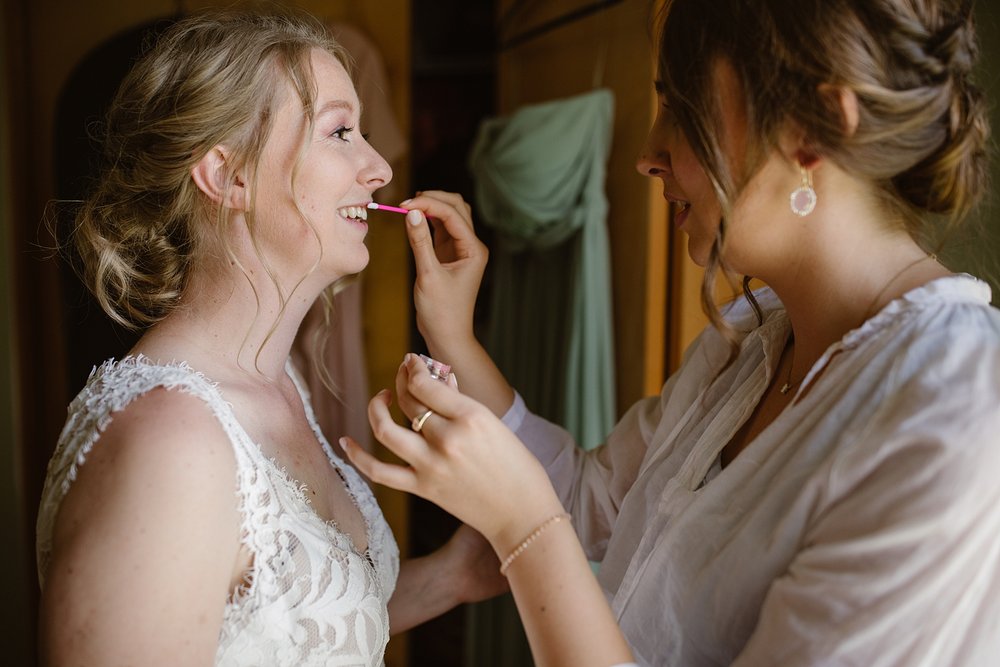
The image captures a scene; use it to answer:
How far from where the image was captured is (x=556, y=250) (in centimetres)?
208

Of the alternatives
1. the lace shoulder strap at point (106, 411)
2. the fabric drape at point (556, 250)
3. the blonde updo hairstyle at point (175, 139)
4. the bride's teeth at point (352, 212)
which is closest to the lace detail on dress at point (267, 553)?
the lace shoulder strap at point (106, 411)

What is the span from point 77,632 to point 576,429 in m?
1.30

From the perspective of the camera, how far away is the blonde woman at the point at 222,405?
30.5 inches

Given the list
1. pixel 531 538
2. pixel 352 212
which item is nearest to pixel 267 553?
pixel 531 538

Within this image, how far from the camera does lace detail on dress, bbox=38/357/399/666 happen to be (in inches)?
34.1

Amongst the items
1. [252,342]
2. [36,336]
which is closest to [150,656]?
[252,342]

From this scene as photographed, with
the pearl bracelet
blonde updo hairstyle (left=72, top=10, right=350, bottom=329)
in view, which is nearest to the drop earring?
the pearl bracelet

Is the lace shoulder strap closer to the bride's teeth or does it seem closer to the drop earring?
the bride's teeth

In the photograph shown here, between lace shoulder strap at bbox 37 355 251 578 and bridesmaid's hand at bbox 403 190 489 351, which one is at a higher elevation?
bridesmaid's hand at bbox 403 190 489 351

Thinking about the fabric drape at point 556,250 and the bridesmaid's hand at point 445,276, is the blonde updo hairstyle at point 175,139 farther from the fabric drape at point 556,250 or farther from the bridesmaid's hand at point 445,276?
the fabric drape at point 556,250

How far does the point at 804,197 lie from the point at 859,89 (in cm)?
13

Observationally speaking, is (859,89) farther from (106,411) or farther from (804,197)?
(106,411)

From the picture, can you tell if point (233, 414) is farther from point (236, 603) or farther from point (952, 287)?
point (952, 287)

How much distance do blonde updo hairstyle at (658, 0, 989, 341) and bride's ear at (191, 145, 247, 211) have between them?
0.59 meters
